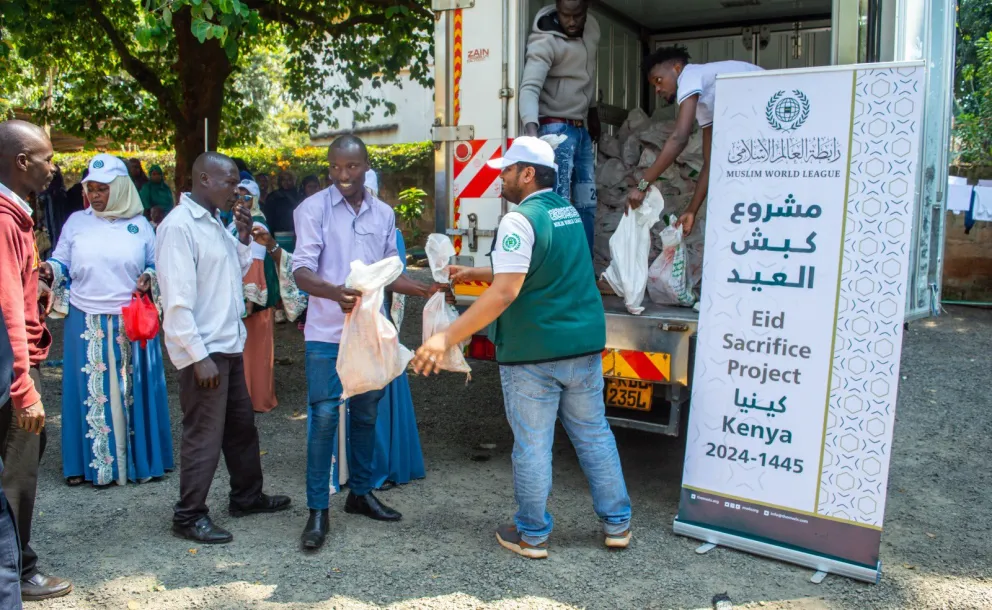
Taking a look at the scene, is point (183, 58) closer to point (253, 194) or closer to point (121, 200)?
point (253, 194)

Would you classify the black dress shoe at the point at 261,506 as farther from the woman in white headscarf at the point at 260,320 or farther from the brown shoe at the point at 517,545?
the woman in white headscarf at the point at 260,320

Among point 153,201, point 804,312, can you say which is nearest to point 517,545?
point 804,312

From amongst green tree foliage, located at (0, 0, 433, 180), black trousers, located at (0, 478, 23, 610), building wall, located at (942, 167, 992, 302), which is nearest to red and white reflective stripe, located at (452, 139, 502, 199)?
black trousers, located at (0, 478, 23, 610)

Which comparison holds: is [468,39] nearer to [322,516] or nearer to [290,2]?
[322,516]

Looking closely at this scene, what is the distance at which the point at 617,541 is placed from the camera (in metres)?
3.74

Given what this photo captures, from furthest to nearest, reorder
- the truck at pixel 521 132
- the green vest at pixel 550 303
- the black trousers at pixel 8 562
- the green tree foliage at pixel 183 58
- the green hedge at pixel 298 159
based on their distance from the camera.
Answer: the green hedge at pixel 298 159, the green tree foliage at pixel 183 58, the truck at pixel 521 132, the green vest at pixel 550 303, the black trousers at pixel 8 562

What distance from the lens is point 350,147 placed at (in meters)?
3.81

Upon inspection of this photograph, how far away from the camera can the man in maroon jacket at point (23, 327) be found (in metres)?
2.86

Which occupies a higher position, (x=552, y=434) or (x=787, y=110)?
(x=787, y=110)

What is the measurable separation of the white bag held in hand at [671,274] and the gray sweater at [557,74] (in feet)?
3.30

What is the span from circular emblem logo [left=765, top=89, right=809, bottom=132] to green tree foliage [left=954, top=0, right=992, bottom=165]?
9241 millimetres

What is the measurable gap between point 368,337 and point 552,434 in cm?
90

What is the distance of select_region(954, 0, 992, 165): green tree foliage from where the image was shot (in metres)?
11.6

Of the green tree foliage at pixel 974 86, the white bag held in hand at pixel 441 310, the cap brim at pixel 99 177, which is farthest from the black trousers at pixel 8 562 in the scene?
the green tree foliage at pixel 974 86
